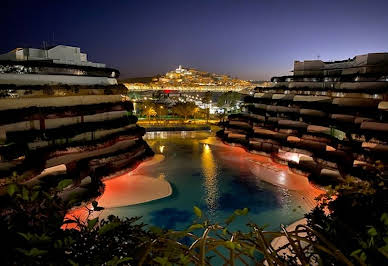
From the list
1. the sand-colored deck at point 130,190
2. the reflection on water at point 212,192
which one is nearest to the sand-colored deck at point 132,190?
the sand-colored deck at point 130,190

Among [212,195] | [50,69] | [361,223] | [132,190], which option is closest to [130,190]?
[132,190]

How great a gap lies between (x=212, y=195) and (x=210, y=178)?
5.01 m

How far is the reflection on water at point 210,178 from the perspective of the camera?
25047 mm

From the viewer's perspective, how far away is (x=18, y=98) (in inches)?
961

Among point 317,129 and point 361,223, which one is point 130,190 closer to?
point 361,223

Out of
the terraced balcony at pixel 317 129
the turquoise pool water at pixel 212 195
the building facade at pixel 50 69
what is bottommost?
the turquoise pool water at pixel 212 195

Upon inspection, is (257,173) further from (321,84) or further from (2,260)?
(2,260)

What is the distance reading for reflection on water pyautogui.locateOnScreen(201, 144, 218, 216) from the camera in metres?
25.0

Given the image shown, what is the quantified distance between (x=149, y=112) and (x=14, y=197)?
65.7 meters

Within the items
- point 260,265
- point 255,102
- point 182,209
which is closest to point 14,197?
point 260,265

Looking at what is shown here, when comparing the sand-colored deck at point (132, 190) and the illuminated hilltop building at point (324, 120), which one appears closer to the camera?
the sand-colored deck at point (132, 190)

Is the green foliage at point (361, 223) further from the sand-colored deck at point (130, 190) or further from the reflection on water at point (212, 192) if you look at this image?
the sand-colored deck at point (130, 190)

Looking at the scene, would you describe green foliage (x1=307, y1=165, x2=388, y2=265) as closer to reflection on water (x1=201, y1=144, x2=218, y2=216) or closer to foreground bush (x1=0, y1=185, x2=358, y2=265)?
foreground bush (x1=0, y1=185, x2=358, y2=265)

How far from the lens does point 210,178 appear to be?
1260 inches
